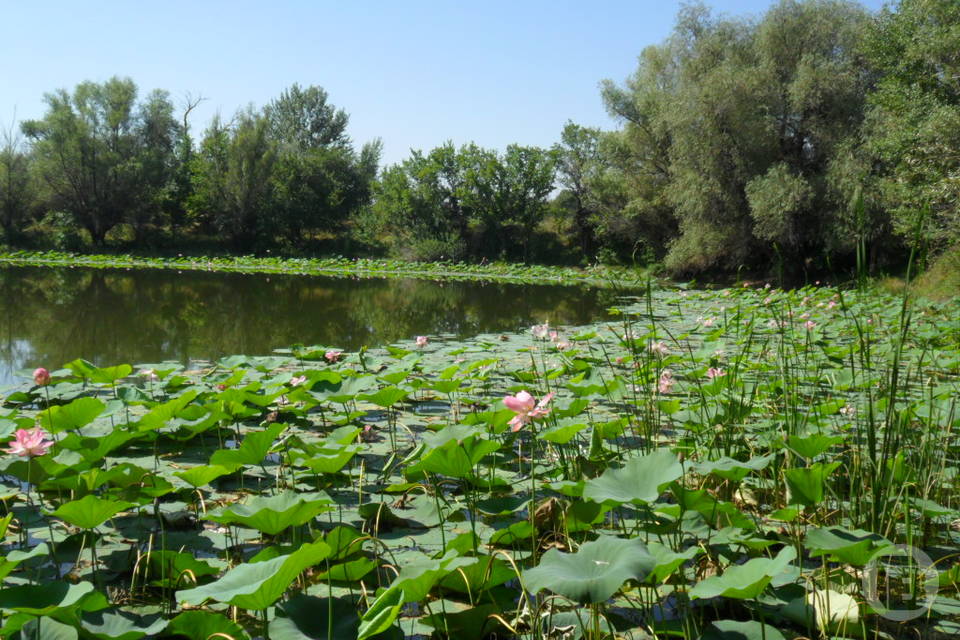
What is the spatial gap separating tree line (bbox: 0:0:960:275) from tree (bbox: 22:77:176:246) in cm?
7

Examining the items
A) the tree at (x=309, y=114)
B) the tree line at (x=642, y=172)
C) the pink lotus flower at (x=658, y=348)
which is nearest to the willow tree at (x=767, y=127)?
the tree line at (x=642, y=172)

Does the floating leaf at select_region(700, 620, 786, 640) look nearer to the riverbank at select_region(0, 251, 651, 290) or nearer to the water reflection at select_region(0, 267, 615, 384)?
the water reflection at select_region(0, 267, 615, 384)

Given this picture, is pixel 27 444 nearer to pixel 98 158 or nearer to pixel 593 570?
pixel 593 570

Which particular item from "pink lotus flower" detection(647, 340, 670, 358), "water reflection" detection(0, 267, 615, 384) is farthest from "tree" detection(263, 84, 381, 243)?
"pink lotus flower" detection(647, 340, 670, 358)

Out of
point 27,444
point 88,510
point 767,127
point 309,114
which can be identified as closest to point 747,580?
point 88,510

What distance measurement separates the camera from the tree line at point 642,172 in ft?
38.2

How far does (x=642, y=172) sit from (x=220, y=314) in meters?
15.6

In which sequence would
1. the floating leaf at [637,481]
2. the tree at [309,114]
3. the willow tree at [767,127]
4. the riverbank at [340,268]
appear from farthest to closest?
1. the tree at [309,114]
2. the riverbank at [340,268]
3. the willow tree at [767,127]
4. the floating leaf at [637,481]

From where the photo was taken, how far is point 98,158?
23516 millimetres

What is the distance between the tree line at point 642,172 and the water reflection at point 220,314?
3283 mm

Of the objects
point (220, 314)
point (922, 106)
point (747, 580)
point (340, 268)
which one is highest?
point (922, 106)

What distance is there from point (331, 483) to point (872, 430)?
4.85 ft

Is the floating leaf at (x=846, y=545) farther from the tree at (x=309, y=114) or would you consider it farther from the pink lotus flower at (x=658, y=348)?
the tree at (x=309, y=114)

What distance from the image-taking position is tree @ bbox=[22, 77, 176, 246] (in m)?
23.0
